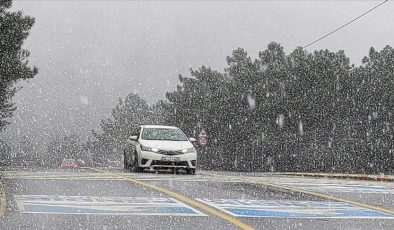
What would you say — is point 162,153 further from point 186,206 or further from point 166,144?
point 186,206

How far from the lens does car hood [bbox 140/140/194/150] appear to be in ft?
61.7

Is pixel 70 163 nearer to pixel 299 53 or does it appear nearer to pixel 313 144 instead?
pixel 299 53

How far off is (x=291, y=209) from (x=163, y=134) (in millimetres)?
11315

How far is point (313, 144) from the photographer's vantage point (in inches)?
1235

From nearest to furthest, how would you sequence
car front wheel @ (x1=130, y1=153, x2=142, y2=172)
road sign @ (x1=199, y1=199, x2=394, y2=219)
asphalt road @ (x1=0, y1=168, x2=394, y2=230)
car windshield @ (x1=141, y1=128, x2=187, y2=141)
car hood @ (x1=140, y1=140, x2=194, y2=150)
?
asphalt road @ (x1=0, y1=168, x2=394, y2=230), road sign @ (x1=199, y1=199, x2=394, y2=219), car hood @ (x1=140, y1=140, x2=194, y2=150), car front wheel @ (x1=130, y1=153, x2=142, y2=172), car windshield @ (x1=141, y1=128, x2=187, y2=141)

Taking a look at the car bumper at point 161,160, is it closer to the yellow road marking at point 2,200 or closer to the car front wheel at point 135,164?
the car front wheel at point 135,164

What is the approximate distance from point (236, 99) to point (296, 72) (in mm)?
4911

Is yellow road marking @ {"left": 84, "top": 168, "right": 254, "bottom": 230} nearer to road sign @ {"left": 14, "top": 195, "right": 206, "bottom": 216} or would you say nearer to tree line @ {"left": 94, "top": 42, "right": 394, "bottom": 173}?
road sign @ {"left": 14, "top": 195, "right": 206, "bottom": 216}

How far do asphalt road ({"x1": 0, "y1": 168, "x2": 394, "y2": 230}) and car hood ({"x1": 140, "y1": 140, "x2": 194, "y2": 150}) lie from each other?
204 inches

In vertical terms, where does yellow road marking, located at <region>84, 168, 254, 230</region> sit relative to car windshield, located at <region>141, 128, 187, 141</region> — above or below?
below

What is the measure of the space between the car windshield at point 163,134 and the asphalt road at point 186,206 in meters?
6.43

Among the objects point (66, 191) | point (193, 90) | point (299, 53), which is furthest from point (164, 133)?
point (193, 90)

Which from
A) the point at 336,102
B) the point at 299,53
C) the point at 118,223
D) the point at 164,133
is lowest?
the point at 118,223

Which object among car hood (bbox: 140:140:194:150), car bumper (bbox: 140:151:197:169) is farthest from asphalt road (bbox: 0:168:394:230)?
car hood (bbox: 140:140:194:150)
